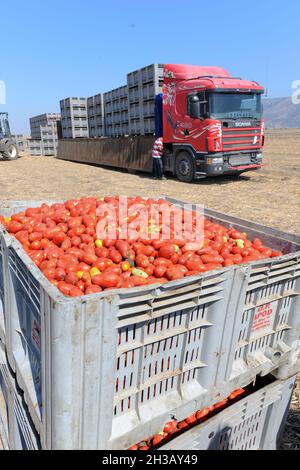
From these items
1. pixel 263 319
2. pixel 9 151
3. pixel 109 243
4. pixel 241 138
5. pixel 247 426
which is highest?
pixel 9 151

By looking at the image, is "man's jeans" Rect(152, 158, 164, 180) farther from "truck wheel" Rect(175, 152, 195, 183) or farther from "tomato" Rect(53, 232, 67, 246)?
"tomato" Rect(53, 232, 67, 246)

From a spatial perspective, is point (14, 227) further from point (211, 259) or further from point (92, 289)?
point (211, 259)

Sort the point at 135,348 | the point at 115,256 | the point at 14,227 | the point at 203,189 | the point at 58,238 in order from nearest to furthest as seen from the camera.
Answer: the point at 135,348
the point at 115,256
the point at 58,238
the point at 14,227
the point at 203,189

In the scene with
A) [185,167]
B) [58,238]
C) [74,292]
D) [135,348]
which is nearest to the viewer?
[135,348]

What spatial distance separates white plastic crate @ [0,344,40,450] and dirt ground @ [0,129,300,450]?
20.7ft

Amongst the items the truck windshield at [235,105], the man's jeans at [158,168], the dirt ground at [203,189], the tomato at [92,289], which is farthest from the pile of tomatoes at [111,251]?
the man's jeans at [158,168]

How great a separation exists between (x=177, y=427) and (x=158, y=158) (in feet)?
41.0

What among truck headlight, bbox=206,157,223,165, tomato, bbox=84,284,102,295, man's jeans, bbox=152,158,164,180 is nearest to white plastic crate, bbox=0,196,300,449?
tomato, bbox=84,284,102,295

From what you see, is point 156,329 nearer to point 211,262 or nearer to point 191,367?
point 191,367

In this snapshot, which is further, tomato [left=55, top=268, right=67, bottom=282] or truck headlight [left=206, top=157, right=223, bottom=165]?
truck headlight [left=206, top=157, right=223, bottom=165]

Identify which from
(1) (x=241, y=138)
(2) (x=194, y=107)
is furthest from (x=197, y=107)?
(1) (x=241, y=138)

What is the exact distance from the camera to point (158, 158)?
14047 millimetres

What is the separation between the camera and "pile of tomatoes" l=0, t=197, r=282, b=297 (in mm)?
2244

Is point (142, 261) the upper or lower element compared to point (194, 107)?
lower
